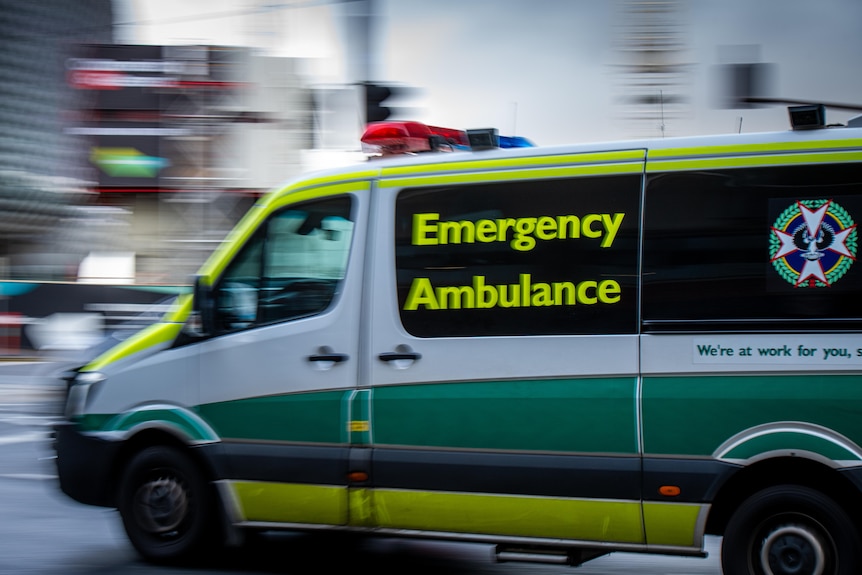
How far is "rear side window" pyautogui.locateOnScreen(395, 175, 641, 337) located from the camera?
4.80 metres

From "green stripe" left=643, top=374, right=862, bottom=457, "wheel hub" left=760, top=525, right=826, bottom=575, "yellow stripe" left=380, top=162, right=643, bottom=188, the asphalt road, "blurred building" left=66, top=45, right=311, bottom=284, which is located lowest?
the asphalt road

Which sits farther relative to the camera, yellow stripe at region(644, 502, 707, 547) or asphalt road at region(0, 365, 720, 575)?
asphalt road at region(0, 365, 720, 575)

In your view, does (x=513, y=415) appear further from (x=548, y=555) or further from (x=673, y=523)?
(x=673, y=523)

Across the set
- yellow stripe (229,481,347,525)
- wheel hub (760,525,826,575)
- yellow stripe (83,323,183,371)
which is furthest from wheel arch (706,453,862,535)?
yellow stripe (83,323,183,371)

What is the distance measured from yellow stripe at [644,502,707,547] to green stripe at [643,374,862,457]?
24 cm

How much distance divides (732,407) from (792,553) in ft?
2.20

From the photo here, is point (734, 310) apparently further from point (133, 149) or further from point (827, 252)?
point (133, 149)

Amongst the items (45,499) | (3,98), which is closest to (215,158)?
(45,499)

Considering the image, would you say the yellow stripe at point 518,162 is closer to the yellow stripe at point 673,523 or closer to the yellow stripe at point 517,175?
the yellow stripe at point 517,175

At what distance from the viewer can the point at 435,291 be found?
201 inches

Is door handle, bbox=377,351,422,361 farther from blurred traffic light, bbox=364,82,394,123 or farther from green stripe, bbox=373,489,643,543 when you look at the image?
blurred traffic light, bbox=364,82,394,123

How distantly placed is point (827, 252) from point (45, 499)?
18.3 ft

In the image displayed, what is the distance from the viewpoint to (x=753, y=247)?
4.59 meters

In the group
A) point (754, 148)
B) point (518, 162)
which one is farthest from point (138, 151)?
point (754, 148)
